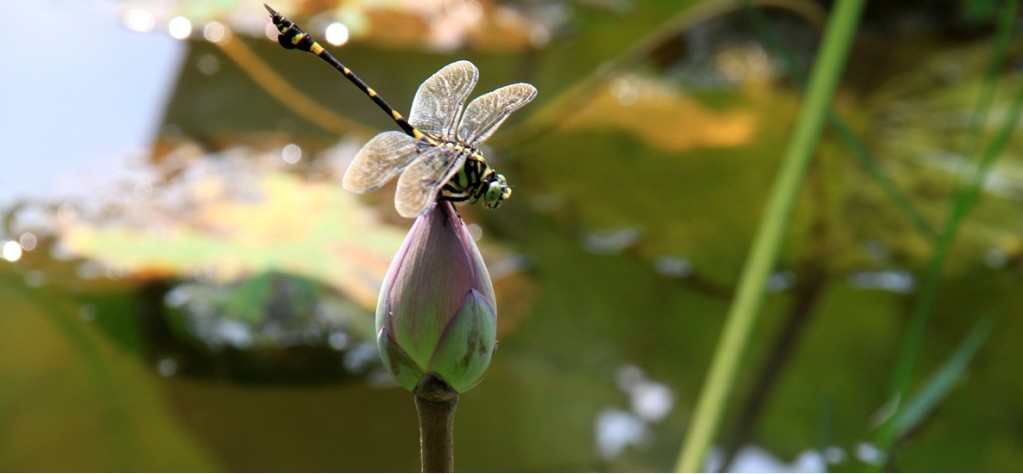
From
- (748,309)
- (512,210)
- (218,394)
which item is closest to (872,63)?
(512,210)

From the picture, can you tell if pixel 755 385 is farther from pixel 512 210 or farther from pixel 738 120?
pixel 738 120

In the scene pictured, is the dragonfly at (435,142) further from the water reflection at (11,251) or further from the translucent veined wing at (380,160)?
the water reflection at (11,251)

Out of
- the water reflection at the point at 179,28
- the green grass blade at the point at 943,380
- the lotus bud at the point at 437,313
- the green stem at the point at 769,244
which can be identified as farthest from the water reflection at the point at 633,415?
the water reflection at the point at 179,28

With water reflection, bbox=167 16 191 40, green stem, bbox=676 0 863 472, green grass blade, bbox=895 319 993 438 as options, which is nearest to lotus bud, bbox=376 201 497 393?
green stem, bbox=676 0 863 472

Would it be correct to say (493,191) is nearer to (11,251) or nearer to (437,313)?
(437,313)

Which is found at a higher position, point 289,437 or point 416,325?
point 289,437

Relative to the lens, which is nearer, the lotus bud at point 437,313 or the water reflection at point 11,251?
the lotus bud at point 437,313

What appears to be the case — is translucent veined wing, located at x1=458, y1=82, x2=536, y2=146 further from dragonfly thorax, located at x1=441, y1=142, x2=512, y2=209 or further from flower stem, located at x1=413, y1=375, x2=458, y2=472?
flower stem, located at x1=413, y1=375, x2=458, y2=472
